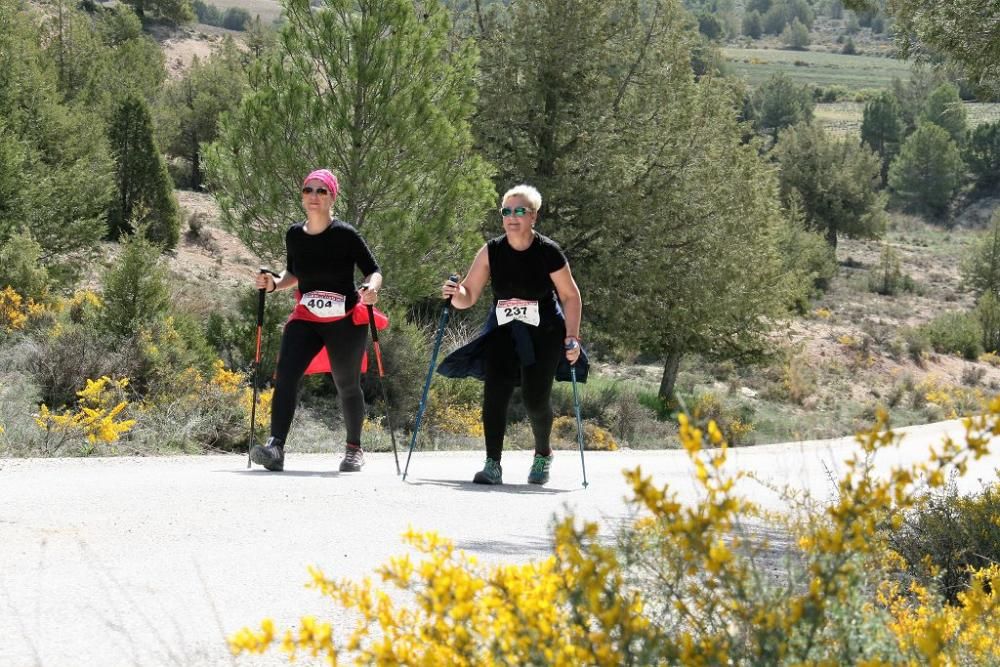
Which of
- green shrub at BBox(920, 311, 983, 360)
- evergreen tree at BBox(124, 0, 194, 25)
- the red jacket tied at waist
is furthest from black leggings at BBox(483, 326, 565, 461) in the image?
evergreen tree at BBox(124, 0, 194, 25)

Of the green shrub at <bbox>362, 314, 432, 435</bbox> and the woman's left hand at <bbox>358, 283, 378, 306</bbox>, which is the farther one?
the green shrub at <bbox>362, 314, 432, 435</bbox>

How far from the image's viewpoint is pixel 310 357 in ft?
27.8

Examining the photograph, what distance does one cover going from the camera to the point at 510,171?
25.2m

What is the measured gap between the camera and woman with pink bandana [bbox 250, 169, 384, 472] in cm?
828

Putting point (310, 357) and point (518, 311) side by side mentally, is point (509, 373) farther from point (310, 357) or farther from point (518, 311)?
point (310, 357)

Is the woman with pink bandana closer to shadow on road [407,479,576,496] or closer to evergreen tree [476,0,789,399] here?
shadow on road [407,479,576,496]

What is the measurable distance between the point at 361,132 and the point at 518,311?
10.4 meters

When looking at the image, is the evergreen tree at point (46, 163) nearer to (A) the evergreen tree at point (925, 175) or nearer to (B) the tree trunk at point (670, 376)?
(B) the tree trunk at point (670, 376)

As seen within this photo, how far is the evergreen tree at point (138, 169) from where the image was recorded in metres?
31.9

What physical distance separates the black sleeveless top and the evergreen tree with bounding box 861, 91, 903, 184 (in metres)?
105

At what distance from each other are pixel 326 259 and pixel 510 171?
17.2 meters

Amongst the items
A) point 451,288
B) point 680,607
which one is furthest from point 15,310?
point 680,607

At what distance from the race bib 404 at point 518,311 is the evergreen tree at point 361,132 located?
964 cm

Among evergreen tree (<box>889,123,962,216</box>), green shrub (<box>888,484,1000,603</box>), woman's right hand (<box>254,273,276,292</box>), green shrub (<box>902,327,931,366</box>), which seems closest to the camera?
green shrub (<box>888,484,1000,603</box>)
